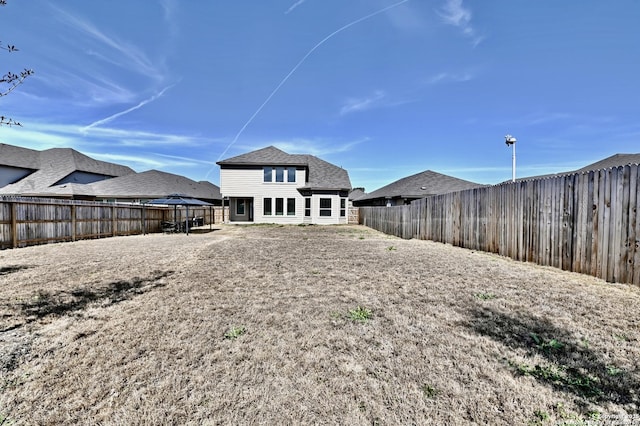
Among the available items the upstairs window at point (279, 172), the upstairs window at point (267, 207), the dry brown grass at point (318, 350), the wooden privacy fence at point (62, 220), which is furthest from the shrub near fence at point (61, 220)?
the upstairs window at point (279, 172)

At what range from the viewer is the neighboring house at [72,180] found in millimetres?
25312

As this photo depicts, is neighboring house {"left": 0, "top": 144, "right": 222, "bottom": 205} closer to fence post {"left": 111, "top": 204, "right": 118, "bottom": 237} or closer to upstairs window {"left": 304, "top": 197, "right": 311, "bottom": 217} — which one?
fence post {"left": 111, "top": 204, "right": 118, "bottom": 237}

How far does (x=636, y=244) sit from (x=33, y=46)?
14675 mm

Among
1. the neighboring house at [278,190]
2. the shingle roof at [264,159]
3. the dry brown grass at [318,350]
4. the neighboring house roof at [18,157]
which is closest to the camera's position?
the dry brown grass at [318,350]

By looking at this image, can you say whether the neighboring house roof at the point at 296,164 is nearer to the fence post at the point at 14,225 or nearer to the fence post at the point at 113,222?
the fence post at the point at 113,222

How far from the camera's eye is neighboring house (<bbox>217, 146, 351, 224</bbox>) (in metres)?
23.3

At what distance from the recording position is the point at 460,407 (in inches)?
72.1

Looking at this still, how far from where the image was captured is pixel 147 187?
2706 cm

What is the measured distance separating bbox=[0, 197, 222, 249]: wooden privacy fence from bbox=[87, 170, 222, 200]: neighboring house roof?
459 inches

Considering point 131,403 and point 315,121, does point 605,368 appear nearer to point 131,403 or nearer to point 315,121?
point 131,403

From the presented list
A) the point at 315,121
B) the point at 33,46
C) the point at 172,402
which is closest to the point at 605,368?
the point at 172,402

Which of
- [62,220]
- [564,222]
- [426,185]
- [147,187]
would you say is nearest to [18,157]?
[147,187]

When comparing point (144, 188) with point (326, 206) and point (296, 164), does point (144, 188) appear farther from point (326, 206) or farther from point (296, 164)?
point (326, 206)

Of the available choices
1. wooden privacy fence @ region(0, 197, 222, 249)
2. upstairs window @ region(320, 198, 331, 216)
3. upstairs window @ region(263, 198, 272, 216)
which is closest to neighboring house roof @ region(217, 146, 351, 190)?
upstairs window @ region(320, 198, 331, 216)
